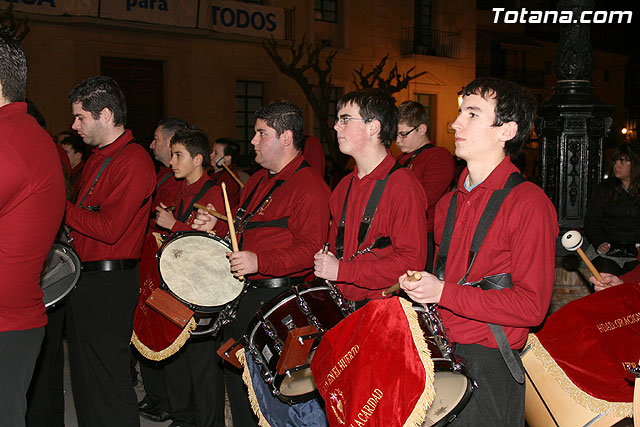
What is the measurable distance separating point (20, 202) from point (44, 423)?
2.78m

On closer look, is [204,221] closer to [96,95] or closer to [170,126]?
[96,95]

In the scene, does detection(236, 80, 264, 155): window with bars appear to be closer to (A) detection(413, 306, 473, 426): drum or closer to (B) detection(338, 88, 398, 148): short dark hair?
(B) detection(338, 88, 398, 148): short dark hair

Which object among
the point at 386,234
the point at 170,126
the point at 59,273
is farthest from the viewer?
the point at 170,126

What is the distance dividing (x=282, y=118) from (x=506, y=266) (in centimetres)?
209

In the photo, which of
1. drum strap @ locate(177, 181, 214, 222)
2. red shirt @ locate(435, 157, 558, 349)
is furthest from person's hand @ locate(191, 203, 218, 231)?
red shirt @ locate(435, 157, 558, 349)

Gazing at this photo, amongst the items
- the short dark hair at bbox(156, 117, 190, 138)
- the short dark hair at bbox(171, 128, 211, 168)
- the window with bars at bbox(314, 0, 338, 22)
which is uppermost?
the window with bars at bbox(314, 0, 338, 22)

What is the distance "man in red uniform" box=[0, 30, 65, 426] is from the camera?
8.27 feet

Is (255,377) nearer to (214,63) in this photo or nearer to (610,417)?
(610,417)

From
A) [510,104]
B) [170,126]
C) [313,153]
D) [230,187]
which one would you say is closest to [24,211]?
[510,104]

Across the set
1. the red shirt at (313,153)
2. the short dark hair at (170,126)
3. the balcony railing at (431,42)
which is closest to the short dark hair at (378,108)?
the short dark hair at (170,126)

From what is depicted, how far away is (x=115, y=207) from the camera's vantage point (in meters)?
4.14

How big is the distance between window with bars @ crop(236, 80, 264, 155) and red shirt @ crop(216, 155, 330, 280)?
15.5m

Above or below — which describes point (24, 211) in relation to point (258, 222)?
above

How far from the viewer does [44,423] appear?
4707 mm
